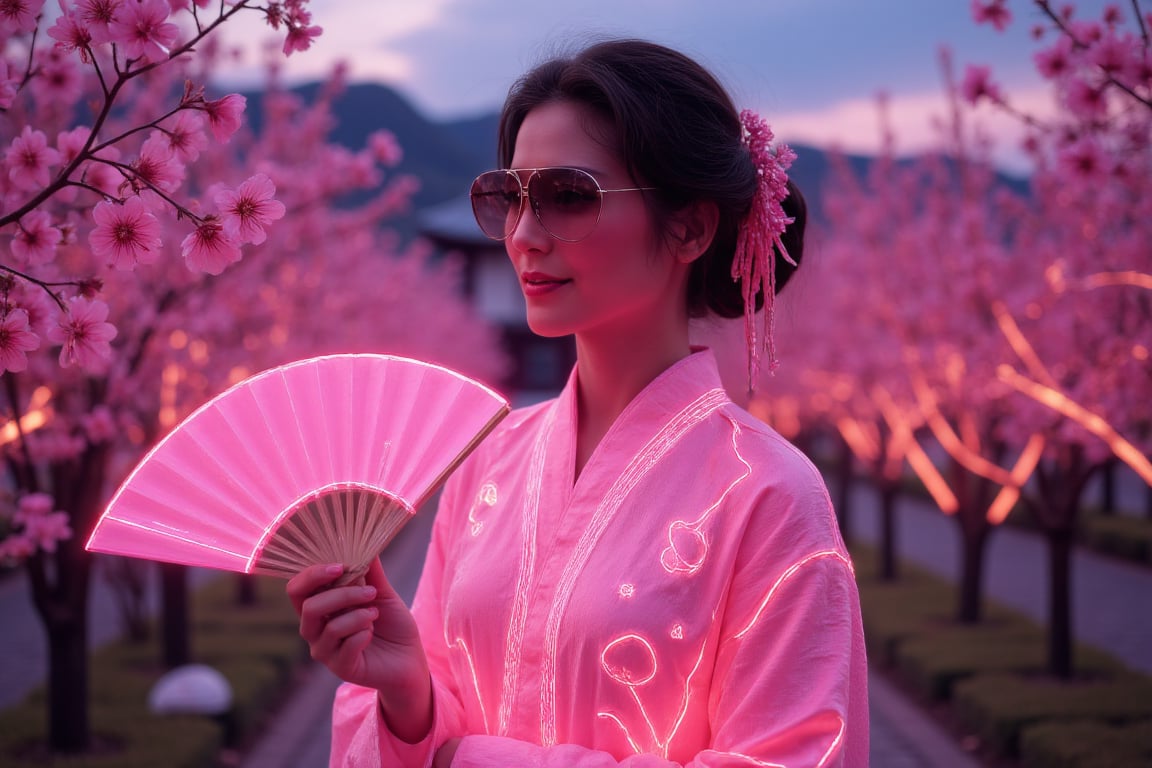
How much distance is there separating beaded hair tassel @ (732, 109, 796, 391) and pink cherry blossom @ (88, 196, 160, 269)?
918mm

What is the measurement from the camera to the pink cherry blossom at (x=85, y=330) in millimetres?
1746

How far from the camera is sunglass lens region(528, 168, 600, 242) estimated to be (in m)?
1.61

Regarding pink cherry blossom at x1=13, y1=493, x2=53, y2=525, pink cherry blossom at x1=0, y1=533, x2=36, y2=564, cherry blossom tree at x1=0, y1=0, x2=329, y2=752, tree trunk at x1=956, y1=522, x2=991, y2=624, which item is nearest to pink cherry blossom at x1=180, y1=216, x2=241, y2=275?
cherry blossom tree at x1=0, y1=0, x2=329, y2=752

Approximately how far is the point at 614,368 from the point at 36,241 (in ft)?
3.48

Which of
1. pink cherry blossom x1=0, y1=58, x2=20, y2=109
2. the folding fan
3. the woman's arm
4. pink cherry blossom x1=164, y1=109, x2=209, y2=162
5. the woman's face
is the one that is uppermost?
pink cherry blossom x1=0, y1=58, x2=20, y2=109

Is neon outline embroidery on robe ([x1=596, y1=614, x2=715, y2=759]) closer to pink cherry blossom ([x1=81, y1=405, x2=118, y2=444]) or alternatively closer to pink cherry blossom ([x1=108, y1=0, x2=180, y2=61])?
pink cherry blossom ([x1=108, y1=0, x2=180, y2=61])

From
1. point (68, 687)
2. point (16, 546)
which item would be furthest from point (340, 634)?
point (68, 687)

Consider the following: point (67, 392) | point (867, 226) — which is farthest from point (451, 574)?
point (867, 226)

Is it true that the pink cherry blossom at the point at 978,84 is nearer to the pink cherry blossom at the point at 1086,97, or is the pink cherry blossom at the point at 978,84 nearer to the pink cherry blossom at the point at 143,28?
the pink cherry blossom at the point at 1086,97

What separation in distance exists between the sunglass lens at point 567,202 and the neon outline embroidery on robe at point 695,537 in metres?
0.41

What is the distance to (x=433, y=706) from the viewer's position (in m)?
1.62

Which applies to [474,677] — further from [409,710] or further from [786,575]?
[786,575]

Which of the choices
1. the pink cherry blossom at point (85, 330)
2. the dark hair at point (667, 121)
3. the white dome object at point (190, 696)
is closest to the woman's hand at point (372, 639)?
the pink cherry blossom at point (85, 330)

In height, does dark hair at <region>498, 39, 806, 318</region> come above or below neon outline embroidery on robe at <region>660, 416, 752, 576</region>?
above
